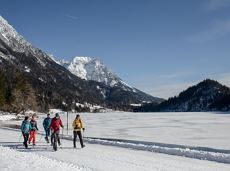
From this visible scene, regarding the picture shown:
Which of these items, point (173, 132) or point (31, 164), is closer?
point (31, 164)

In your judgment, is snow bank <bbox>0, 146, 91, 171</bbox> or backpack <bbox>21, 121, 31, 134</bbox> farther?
backpack <bbox>21, 121, 31, 134</bbox>

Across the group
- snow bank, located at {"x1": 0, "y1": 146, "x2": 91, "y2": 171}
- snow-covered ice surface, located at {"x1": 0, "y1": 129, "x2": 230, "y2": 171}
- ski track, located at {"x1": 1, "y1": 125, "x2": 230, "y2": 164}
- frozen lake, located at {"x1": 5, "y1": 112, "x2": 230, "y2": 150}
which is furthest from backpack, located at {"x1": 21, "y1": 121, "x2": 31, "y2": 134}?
frozen lake, located at {"x1": 5, "y1": 112, "x2": 230, "y2": 150}

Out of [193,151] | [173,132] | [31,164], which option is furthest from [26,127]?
[173,132]

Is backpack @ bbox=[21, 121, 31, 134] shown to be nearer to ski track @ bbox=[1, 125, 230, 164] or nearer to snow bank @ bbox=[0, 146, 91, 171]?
ski track @ bbox=[1, 125, 230, 164]

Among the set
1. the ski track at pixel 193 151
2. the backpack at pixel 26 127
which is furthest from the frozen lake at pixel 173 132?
the backpack at pixel 26 127

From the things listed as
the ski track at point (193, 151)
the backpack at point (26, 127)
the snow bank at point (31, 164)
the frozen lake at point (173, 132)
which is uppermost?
the backpack at point (26, 127)

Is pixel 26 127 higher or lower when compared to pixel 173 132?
higher

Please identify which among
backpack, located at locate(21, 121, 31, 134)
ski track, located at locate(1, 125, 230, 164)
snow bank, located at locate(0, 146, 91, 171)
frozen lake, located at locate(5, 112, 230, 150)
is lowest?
snow bank, located at locate(0, 146, 91, 171)

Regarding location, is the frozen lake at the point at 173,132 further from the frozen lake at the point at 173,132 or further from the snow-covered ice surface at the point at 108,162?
the snow-covered ice surface at the point at 108,162

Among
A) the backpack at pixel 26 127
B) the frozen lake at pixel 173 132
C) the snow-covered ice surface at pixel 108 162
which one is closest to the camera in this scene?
the snow-covered ice surface at pixel 108 162

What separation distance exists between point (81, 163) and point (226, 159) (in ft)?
19.3

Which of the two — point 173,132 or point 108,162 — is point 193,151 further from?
point 173,132

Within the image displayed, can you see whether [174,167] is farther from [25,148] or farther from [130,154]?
[25,148]

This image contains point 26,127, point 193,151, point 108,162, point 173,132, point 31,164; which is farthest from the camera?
point 173,132
